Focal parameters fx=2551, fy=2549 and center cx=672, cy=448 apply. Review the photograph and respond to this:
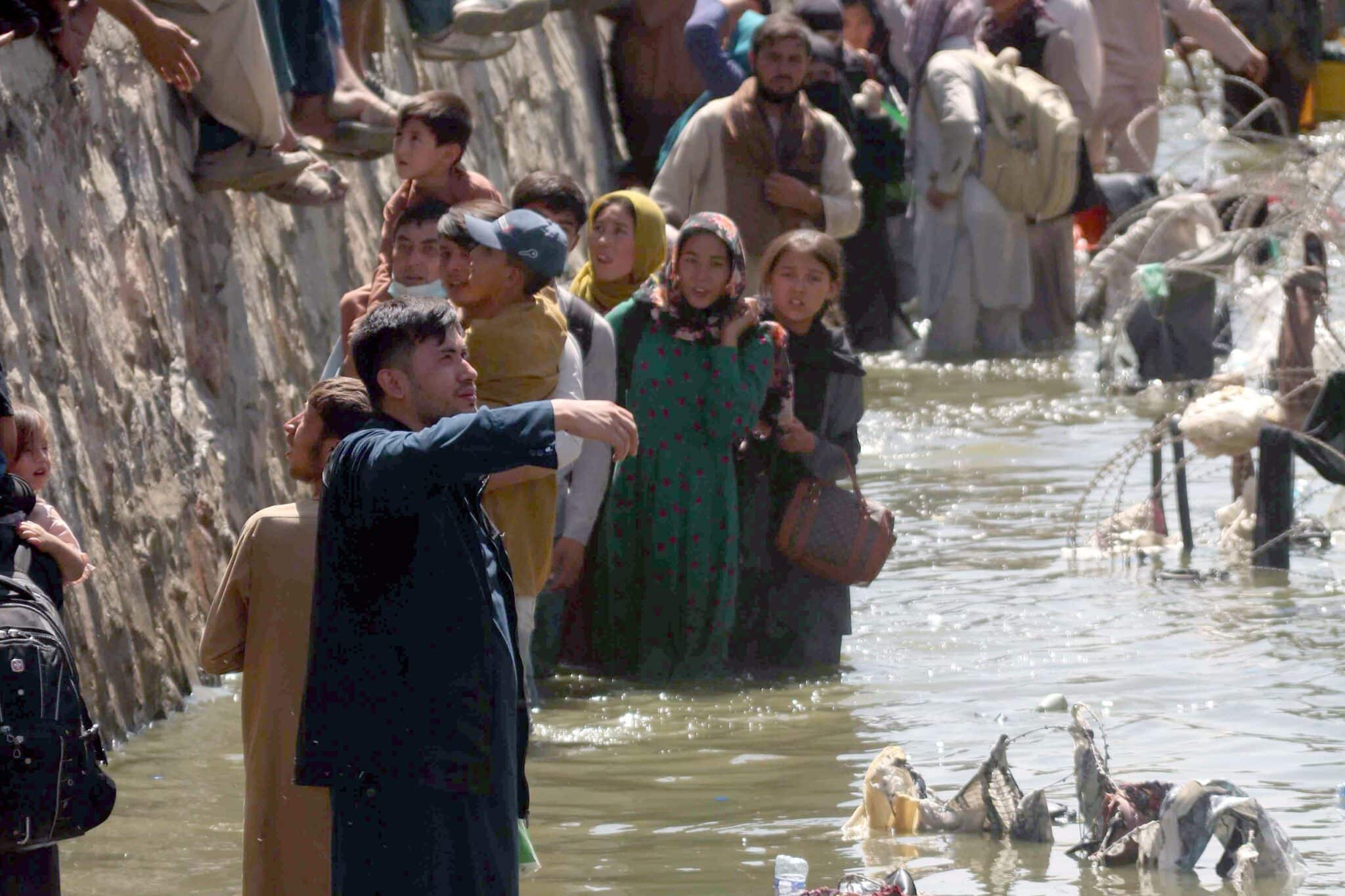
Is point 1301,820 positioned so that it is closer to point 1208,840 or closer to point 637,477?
point 1208,840

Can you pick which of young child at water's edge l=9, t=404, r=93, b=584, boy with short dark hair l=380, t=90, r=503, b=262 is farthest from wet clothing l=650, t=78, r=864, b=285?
young child at water's edge l=9, t=404, r=93, b=584

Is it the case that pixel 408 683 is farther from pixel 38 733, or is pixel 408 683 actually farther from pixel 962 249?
pixel 962 249

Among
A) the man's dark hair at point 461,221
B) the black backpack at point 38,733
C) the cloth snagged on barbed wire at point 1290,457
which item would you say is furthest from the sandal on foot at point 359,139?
the black backpack at point 38,733

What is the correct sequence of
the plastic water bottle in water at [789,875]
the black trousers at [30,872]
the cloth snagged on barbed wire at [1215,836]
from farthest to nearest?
the cloth snagged on barbed wire at [1215,836] < the plastic water bottle in water at [789,875] < the black trousers at [30,872]

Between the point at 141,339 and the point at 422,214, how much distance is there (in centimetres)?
108

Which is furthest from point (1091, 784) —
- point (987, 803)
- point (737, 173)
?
point (737, 173)

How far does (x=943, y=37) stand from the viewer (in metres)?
14.8

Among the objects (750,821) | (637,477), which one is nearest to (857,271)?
(637,477)

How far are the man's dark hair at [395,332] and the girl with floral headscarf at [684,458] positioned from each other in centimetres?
324

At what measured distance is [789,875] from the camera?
4.99m

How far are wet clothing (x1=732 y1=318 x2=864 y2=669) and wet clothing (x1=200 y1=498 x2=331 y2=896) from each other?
3.15 meters

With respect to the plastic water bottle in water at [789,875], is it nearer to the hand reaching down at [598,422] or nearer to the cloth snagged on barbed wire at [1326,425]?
the hand reaching down at [598,422]

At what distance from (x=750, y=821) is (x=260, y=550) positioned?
5.98ft

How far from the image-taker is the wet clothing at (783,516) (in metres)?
7.61
